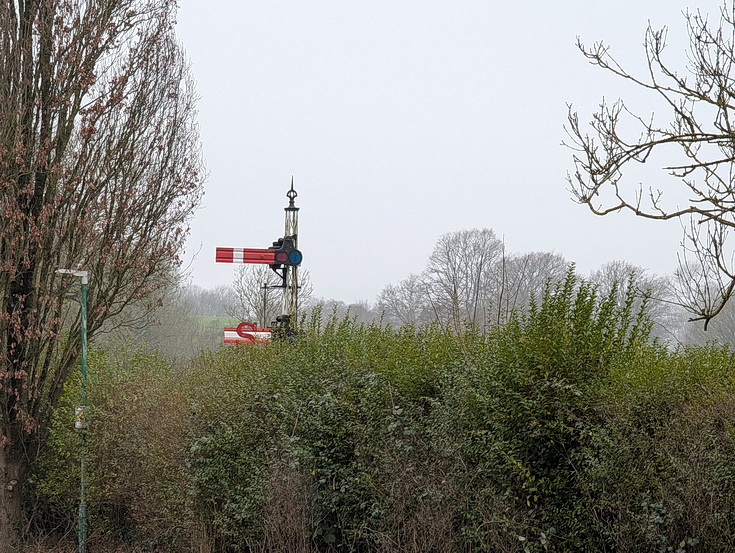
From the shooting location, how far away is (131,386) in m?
11.1

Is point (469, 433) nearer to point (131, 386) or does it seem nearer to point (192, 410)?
point (192, 410)

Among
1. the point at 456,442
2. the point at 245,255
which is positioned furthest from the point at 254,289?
the point at 456,442

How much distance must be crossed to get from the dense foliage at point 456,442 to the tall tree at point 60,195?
1649mm

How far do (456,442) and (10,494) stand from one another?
22.3ft

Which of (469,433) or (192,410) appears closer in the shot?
(469,433)

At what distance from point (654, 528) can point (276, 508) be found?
368cm

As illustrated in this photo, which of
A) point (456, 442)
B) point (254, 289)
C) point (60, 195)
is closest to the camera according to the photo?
point (456, 442)

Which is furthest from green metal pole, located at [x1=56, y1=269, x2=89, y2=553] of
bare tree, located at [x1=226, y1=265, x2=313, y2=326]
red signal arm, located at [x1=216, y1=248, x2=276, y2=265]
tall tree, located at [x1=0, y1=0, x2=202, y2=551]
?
bare tree, located at [x1=226, y1=265, x2=313, y2=326]

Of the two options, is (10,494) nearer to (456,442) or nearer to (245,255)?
(245,255)

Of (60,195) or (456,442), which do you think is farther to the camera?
(60,195)

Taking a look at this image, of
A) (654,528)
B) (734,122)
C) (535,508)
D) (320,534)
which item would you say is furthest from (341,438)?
(734,122)

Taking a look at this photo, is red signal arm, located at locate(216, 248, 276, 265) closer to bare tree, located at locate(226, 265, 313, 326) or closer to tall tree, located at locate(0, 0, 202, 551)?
tall tree, located at locate(0, 0, 202, 551)

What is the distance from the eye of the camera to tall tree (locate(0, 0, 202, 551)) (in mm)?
9227

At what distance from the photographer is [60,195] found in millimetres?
9438
